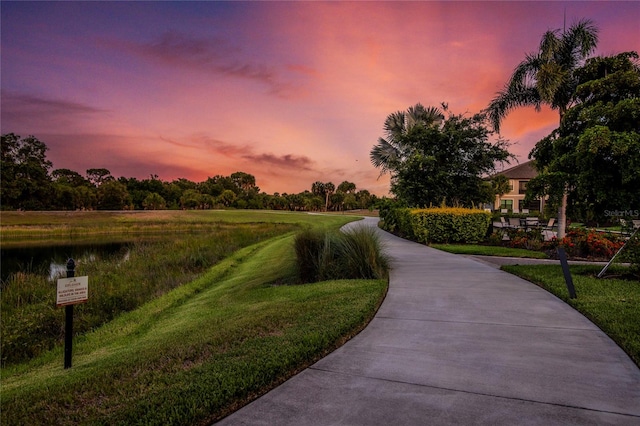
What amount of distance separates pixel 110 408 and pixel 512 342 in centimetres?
428

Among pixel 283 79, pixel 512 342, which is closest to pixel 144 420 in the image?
pixel 512 342

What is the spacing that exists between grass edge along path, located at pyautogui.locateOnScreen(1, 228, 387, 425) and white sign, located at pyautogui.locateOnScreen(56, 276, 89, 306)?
0.93 m

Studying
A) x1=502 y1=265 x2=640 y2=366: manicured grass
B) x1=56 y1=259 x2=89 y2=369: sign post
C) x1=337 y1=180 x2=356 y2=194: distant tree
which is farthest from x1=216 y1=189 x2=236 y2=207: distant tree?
x1=56 y1=259 x2=89 y2=369: sign post

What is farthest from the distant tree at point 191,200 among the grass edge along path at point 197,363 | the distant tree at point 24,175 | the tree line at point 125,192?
the grass edge along path at point 197,363

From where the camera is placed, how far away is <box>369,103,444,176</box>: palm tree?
29689 millimetres

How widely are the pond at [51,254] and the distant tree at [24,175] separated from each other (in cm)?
4244

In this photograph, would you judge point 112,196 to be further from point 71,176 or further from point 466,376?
point 466,376

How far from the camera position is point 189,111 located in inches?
900

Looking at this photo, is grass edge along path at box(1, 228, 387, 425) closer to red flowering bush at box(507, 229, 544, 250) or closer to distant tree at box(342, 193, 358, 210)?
red flowering bush at box(507, 229, 544, 250)

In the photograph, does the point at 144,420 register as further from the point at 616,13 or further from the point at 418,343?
the point at 616,13

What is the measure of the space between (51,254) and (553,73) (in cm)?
2947

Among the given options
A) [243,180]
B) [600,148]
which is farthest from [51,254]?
[243,180]

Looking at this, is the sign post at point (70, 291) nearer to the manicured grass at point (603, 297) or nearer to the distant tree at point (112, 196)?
the manicured grass at point (603, 297)

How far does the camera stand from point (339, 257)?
29.9ft
